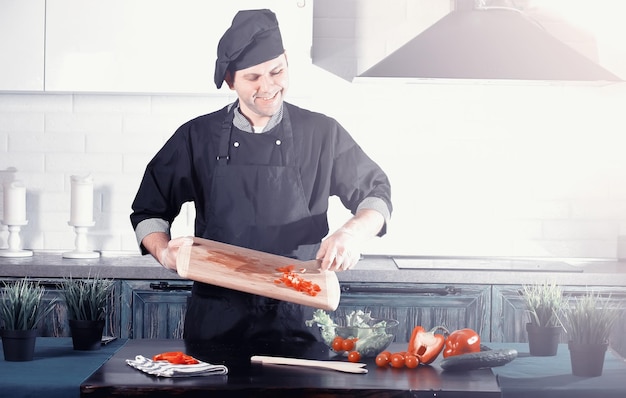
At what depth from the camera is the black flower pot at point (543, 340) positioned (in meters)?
2.89

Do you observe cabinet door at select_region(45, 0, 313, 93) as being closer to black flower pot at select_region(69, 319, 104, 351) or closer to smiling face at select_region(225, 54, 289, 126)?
smiling face at select_region(225, 54, 289, 126)

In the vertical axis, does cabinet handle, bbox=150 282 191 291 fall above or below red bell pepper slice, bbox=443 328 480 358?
above

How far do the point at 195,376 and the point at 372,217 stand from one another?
→ 1.17 metres

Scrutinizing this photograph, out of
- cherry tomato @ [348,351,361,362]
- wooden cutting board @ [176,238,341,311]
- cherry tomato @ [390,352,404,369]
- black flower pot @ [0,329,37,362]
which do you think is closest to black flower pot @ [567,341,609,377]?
cherry tomato @ [390,352,404,369]

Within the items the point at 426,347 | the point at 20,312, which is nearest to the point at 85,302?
the point at 20,312

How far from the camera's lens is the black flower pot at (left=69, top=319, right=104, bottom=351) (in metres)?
2.85

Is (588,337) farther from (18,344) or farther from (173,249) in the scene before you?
Answer: (18,344)

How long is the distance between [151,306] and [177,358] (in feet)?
5.60

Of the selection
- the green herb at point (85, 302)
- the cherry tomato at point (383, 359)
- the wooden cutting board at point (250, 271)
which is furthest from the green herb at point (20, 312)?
the cherry tomato at point (383, 359)

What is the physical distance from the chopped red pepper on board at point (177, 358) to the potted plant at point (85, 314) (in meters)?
0.34

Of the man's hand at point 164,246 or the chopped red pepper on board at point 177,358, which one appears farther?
the man's hand at point 164,246

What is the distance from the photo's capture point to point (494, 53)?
4047mm

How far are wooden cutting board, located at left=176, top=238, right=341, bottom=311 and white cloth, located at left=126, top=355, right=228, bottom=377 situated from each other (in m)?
0.48

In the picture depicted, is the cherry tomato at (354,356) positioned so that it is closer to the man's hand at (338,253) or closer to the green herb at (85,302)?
the man's hand at (338,253)
